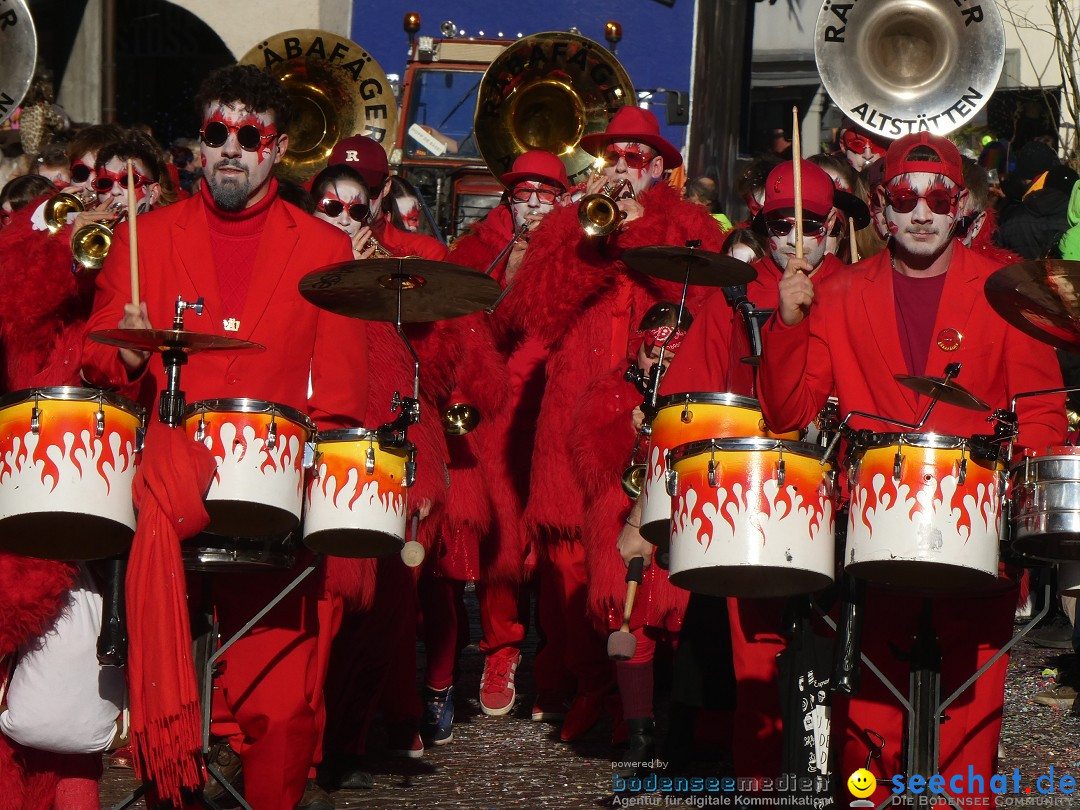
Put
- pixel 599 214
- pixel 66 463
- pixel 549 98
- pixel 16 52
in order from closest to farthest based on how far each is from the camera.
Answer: pixel 66 463, pixel 599 214, pixel 16 52, pixel 549 98

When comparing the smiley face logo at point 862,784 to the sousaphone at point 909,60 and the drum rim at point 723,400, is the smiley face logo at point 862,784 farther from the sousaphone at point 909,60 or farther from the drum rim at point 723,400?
the sousaphone at point 909,60

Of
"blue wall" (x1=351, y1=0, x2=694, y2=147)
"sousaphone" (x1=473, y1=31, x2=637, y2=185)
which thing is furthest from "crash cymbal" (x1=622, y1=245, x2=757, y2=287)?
"blue wall" (x1=351, y1=0, x2=694, y2=147)

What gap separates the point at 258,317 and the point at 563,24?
1433 cm

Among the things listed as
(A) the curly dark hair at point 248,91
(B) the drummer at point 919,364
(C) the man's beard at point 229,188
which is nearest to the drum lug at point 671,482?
(B) the drummer at point 919,364

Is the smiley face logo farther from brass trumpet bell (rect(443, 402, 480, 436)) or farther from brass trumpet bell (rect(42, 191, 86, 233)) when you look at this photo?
brass trumpet bell (rect(42, 191, 86, 233))

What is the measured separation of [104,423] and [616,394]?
9.41ft

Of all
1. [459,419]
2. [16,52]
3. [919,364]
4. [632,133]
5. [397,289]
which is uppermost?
[16,52]

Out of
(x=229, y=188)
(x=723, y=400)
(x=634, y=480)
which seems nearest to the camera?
(x=723, y=400)

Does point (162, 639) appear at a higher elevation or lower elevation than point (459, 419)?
lower

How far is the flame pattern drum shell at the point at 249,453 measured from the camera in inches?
232

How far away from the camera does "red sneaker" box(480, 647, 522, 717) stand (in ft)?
29.8

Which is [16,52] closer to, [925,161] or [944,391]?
[925,161]

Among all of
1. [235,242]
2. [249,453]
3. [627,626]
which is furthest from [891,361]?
[235,242]

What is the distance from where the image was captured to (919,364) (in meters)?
6.22
